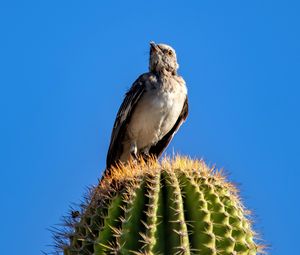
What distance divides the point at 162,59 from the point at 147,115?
1233 millimetres

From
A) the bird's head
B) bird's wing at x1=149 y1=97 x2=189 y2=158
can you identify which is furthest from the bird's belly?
the bird's head

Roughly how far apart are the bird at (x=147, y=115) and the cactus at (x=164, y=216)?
510 centimetres

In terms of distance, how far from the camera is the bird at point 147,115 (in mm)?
10992

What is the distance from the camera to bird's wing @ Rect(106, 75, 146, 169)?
11.1 metres

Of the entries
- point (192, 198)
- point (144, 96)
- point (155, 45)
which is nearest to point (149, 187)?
point (192, 198)

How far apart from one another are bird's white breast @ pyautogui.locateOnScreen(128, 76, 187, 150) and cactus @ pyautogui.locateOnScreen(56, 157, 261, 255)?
16.7 ft

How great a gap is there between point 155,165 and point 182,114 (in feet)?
18.6

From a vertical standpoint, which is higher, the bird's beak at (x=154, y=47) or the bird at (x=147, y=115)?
the bird's beak at (x=154, y=47)

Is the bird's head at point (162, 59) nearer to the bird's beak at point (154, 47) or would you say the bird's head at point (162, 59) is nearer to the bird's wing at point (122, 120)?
the bird's beak at point (154, 47)

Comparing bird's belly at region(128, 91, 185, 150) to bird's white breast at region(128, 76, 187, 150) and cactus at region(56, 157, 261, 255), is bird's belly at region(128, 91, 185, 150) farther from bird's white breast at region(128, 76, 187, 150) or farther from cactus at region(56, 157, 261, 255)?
cactus at region(56, 157, 261, 255)

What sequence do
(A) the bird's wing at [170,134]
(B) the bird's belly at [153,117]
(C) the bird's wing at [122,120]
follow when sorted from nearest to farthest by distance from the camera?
1. (B) the bird's belly at [153,117]
2. (C) the bird's wing at [122,120]
3. (A) the bird's wing at [170,134]

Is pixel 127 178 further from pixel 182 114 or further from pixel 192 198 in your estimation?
pixel 182 114

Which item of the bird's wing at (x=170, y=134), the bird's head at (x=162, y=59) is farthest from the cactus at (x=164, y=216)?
the bird's head at (x=162, y=59)

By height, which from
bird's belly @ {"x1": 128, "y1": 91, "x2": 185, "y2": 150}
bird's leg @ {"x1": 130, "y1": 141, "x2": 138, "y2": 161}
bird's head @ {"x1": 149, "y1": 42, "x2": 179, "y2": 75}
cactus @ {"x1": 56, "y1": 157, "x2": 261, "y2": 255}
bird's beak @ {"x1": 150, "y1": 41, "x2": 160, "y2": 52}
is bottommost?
cactus @ {"x1": 56, "y1": 157, "x2": 261, "y2": 255}
